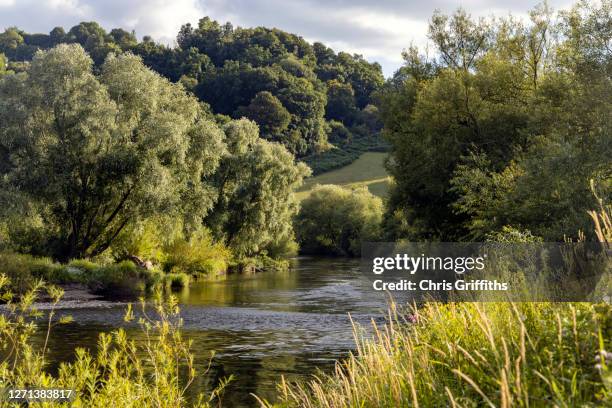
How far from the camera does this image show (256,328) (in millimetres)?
22828

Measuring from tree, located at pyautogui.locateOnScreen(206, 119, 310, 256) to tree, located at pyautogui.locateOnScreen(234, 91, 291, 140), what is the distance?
62244mm

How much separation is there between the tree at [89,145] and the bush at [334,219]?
45.7 metres

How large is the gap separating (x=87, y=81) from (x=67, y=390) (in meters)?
31.9

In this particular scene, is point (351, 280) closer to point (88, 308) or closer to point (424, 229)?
point (424, 229)

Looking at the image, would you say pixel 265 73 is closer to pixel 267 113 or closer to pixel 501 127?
pixel 267 113

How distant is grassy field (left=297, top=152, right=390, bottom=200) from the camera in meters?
112

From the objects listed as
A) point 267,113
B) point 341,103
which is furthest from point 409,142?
point 341,103

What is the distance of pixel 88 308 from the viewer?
28.0m

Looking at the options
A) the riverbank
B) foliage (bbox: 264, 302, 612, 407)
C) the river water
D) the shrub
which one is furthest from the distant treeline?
foliage (bbox: 264, 302, 612, 407)

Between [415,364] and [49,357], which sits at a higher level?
[415,364]

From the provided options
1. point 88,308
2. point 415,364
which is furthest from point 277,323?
point 415,364

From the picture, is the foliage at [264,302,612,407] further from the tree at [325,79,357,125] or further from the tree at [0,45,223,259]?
the tree at [325,79,357,125]

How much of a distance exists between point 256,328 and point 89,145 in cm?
1745

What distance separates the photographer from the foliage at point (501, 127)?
74.9 ft
